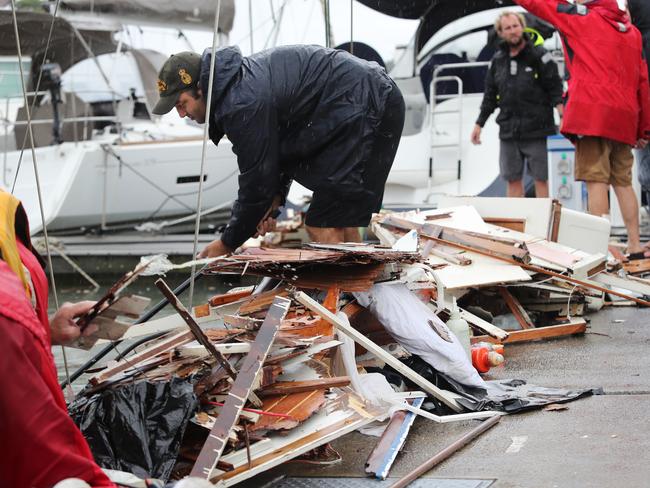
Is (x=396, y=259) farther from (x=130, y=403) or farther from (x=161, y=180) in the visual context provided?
(x=161, y=180)

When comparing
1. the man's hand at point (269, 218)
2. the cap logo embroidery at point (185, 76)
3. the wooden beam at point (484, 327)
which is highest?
the cap logo embroidery at point (185, 76)

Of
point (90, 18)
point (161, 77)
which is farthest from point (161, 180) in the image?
point (161, 77)

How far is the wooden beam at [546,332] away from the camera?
6.00 m

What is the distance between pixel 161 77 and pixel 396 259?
1.63m

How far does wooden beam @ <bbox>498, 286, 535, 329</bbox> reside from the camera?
6.36 metres

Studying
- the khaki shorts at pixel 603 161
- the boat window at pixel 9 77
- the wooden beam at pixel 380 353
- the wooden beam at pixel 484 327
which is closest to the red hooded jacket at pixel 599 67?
the khaki shorts at pixel 603 161

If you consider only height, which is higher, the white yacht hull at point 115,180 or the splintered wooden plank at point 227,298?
the splintered wooden plank at point 227,298

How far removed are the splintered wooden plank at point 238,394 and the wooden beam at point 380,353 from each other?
31 centimetres

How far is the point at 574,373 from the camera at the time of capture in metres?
5.11

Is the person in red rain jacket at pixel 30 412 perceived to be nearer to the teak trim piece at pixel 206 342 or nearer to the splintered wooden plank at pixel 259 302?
the teak trim piece at pixel 206 342

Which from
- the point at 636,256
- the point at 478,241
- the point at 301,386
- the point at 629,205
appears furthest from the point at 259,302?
the point at 636,256

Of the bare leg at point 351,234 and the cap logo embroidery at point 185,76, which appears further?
the bare leg at point 351,234

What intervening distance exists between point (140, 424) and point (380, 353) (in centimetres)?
114

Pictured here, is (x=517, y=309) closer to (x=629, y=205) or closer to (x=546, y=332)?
(x=546, y=332)
